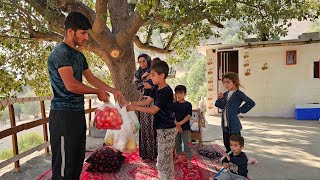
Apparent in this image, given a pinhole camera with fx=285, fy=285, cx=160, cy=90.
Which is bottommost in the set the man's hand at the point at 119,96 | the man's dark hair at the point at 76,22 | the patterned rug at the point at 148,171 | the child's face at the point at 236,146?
the patterned rug at the point at 148,171

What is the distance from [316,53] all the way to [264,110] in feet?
8.86

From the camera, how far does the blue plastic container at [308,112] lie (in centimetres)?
957

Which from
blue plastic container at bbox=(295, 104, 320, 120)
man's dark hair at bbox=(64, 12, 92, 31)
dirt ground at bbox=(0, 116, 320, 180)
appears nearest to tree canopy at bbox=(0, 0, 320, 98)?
dirt ground at bbox=(0, 116, 320, 180)

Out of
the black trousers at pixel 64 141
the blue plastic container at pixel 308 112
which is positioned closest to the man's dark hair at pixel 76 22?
the black trousers at pixel 64 141

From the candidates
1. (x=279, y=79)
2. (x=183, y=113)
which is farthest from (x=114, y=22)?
(x=279, y=79)

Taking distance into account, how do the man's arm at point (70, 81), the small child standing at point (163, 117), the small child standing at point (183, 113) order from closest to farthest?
the man's arm at point (70, 81) < the small child standing at point (163, 117) < the small child standing at point (183, 113)

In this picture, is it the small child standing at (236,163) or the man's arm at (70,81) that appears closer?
the man's arm at (70,81)

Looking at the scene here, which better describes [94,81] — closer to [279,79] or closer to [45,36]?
[45,36]

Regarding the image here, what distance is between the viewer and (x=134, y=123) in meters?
3.65

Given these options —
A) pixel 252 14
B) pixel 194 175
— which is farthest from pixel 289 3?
pixel 194 175

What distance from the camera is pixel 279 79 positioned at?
10578 mm

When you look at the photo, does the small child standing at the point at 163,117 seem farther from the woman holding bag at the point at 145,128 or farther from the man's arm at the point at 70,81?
the woman holding bag at the point at 145,128

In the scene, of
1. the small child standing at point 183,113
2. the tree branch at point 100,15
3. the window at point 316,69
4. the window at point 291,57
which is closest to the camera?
the small child standing at point 183,113

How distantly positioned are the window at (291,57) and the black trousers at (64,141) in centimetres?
973
